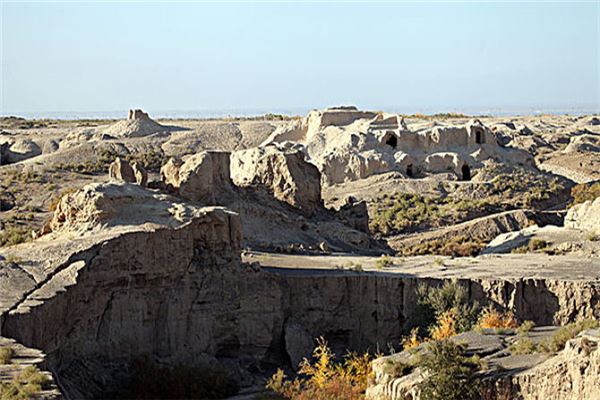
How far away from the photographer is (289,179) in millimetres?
33656

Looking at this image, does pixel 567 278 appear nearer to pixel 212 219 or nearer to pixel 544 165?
pixel 212 219

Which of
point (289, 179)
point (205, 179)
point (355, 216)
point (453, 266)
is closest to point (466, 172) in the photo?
point (355, 216)

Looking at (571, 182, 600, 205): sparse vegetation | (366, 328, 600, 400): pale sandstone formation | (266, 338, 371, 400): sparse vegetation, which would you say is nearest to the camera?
(366, 328, 600, 400): pale sandstone formation

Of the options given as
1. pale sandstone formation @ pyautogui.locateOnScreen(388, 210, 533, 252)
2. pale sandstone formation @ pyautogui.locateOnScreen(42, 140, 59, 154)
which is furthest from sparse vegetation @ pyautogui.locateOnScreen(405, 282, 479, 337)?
pale sandstone formation @ pyautogui.locateOnScreen(42, 140, 59, 154)

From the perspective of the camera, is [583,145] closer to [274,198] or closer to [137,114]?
[137,114]

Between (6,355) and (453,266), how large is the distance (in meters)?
13.2

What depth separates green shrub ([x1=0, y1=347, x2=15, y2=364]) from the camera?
15203 millimetres

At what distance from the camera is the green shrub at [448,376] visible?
55.2ft

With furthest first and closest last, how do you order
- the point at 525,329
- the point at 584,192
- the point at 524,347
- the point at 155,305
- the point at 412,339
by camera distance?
the point at 584,192, the point at 412,339, the point at 155,305, the point at 525,329, the point at 524,347

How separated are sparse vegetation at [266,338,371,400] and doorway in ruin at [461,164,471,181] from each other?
89.2 feet

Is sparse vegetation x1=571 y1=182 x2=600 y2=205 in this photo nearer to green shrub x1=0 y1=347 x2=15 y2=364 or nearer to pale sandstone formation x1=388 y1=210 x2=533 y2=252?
pale sandstone formation x1=388 y1=210 x2=533 y2=252

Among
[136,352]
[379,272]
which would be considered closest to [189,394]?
[136,352]

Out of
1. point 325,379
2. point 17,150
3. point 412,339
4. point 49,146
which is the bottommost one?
point 325,379

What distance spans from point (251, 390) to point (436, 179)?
2837cm
